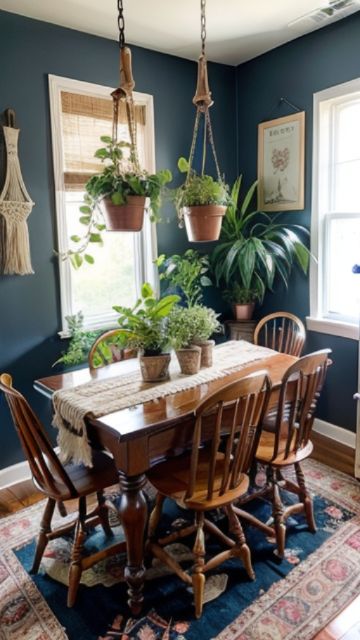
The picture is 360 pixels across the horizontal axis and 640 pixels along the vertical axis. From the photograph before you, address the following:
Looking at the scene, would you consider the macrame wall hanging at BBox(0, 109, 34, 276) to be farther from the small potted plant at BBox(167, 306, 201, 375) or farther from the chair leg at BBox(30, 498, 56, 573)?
the chair leg at BBox(30, 498, 56, 573)

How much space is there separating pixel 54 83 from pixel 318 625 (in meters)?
3.02

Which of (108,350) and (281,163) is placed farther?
(281,163)

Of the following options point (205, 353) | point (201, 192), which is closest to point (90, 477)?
point (205, 353)

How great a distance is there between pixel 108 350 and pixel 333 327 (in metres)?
1.52

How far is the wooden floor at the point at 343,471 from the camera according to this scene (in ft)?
5.72

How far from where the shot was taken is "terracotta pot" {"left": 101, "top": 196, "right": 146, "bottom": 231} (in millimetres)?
1998

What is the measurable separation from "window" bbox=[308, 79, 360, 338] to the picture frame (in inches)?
5.4

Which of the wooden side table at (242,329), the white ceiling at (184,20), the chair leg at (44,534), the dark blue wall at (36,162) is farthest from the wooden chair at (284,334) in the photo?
the white ceiling at (184,20)

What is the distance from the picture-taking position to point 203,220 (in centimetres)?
221

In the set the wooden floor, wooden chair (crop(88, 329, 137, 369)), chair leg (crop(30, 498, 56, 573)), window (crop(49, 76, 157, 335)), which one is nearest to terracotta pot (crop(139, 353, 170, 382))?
wooden chair (crop(88, 329, 137, 369))

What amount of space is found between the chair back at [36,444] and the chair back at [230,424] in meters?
0.51

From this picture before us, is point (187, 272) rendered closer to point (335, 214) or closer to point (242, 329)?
point (242, 329)

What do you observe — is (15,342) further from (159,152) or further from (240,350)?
(159,152)

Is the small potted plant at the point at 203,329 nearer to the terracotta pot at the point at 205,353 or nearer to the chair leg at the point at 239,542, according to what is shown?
the terracotta pot at the point at 205,353
